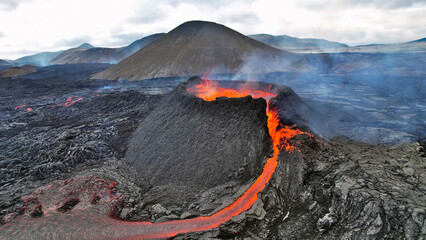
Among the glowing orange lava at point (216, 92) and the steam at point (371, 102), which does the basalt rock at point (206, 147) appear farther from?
the steam at point (371, 102)

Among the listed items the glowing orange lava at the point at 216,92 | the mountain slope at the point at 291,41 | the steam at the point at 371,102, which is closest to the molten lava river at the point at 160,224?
the steam at the point at 371,102

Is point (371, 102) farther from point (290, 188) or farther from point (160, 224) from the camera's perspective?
point (160, 224)

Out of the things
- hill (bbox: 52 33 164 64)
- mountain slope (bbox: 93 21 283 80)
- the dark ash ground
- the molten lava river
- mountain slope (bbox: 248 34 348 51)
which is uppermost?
mountain slope (bbox: 248 34 348 51)

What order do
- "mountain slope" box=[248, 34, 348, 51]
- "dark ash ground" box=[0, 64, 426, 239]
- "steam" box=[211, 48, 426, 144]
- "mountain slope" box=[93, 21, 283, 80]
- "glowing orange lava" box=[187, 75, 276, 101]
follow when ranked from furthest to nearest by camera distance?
1. "mountain slope" box=[248, 34, 348, 51]
2. "mountain slope" box=[93, 21, 283, 80]
3. "glowing orange lava" box=[187, 75, 276, 101]
4. "steam" box=[211, 48, 426, 144]
5. "dark ash ground" box=[0, 64, 426, 239]

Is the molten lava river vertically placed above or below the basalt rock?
below

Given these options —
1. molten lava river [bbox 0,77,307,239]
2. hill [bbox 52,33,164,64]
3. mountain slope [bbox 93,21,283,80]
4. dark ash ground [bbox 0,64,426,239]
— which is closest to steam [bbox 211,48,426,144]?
dark ash ground [bbox 0,64,426,239]

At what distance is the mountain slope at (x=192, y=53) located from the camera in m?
48.8

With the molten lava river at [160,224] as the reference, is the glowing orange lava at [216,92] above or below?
above

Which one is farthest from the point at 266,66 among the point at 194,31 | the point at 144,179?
the point at 144,179

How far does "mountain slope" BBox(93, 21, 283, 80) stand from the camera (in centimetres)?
4878

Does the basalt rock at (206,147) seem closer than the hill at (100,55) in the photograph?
Yes

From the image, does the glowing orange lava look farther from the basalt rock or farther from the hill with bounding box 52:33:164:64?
the hill with bounding box 52:33:164:64

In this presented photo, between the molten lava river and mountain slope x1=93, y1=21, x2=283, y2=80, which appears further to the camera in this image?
mountain slope x1=93, y1=21, x2=283, y2=80

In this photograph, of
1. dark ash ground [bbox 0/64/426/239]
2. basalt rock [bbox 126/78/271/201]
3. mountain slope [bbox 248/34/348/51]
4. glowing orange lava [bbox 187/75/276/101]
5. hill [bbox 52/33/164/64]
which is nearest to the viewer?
dark ash ground [bbox 0/64/426/239]
